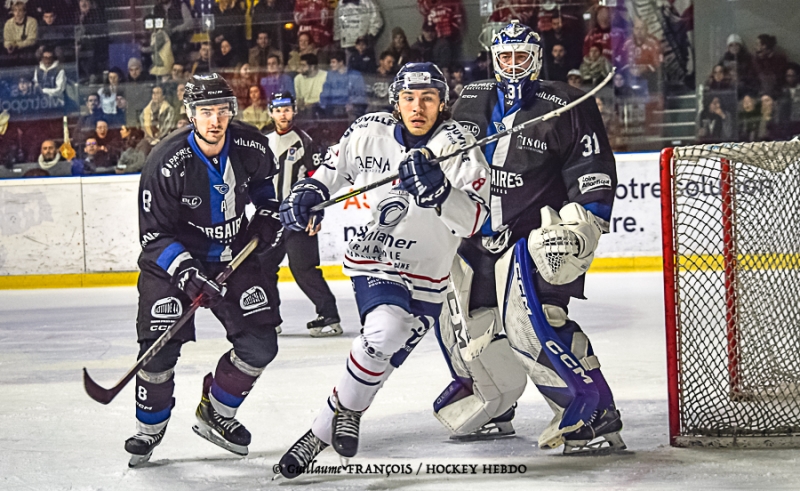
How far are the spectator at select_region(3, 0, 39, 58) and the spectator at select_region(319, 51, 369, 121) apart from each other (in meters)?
2.30

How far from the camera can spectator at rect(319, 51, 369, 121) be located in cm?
820

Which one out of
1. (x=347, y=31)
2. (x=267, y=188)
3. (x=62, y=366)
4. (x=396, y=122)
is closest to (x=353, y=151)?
(x=396, y=122)

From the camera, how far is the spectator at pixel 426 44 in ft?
27.3

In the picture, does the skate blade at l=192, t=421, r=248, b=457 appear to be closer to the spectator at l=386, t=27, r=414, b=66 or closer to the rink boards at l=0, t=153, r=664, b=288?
the rink boards at l=0, t=153, r=664, b=288

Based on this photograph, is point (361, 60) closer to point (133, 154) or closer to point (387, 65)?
point (387, 65)

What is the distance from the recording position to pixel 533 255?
3.15 meters

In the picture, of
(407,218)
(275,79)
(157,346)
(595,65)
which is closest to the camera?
(407,218)

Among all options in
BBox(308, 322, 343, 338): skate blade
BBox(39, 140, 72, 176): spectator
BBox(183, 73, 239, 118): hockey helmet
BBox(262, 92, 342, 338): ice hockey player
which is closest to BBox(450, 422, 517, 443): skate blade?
BBox(183, 73, 239, 118): hockey helmet

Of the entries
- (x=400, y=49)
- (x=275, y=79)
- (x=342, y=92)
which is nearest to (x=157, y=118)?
(x=275, y=79)

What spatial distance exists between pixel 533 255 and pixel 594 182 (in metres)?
0.28

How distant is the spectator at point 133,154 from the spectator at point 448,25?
2057 millimetres

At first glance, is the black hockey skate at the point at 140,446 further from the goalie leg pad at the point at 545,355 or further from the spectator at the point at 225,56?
the spectator at the point at 225,56

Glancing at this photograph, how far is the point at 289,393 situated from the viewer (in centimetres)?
416

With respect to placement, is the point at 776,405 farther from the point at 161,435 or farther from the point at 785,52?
the point at 785,52
